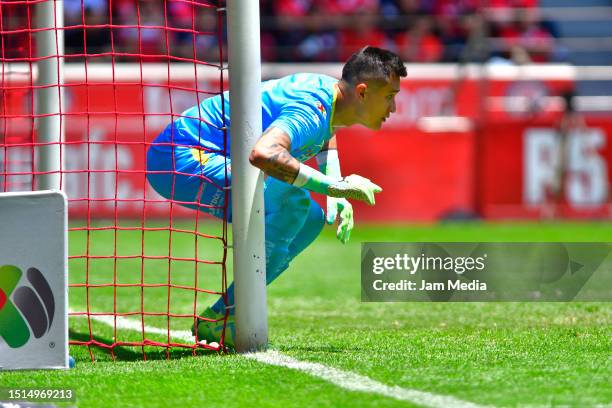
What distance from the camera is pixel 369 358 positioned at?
5391mm

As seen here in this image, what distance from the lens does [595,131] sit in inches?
725

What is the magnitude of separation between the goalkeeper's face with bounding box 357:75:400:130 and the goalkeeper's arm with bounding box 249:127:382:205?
0.55m

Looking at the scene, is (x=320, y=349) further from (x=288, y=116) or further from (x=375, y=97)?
(x=375, y=97)

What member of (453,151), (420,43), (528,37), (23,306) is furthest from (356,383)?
(528,37)

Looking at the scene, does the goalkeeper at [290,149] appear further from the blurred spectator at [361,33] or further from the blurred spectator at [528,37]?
the blurred spectator at [528,37]

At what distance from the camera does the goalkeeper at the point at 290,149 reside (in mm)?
5609

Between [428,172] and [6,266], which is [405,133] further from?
[6,266]

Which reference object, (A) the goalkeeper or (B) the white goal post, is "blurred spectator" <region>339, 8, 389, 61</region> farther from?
(B) the white goal post

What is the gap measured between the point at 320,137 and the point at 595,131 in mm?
13478

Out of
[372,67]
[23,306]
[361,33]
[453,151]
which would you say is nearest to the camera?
[23,306]

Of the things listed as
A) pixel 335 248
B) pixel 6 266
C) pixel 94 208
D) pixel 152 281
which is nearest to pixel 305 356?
pixel 6 266

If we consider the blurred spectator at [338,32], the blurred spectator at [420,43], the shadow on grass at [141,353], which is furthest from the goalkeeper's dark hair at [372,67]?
the blurred spectator at [420,43]

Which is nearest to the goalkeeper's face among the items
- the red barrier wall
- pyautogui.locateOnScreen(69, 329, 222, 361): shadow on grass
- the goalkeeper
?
the goalkeeper

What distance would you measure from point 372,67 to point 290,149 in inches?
28.3
